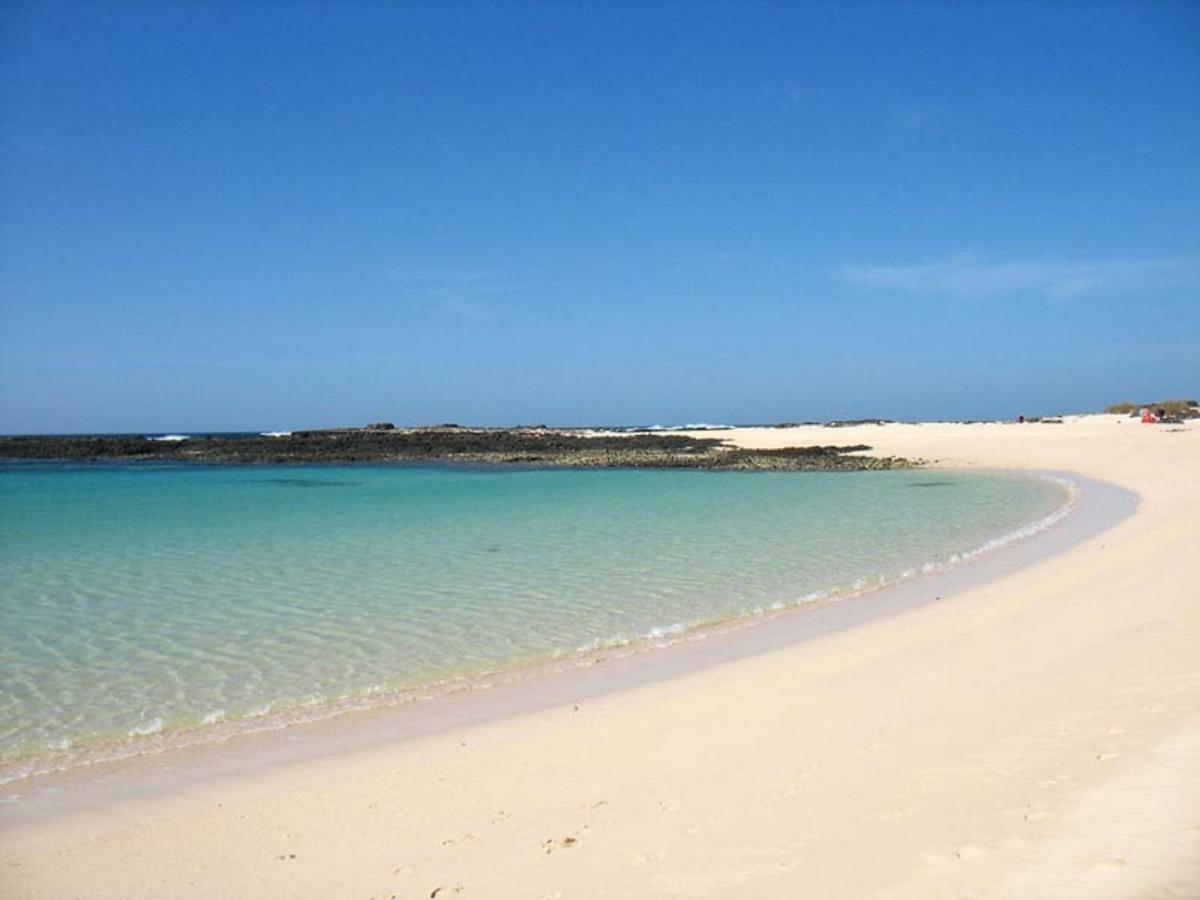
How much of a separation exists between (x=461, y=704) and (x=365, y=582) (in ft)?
18.5

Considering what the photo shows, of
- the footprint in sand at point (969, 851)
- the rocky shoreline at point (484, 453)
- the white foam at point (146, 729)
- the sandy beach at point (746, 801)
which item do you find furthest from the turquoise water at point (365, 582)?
the rocky shoreline at point (484, 453)

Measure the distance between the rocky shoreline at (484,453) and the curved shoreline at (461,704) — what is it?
84.3 feet

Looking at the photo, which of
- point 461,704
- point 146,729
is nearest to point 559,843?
point 461,704

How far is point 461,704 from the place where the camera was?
21.7 feet

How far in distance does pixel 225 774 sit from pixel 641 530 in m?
12.0

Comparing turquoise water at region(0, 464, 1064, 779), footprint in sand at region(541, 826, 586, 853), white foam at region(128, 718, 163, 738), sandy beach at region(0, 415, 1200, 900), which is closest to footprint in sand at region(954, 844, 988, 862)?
sandy beach at region(0, 415, 1200, 900)

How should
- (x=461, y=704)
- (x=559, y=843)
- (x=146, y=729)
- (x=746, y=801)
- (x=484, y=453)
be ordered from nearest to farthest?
(x=559, y=843)
(x=746, y=801)
(x=146, y=729)
(x=461, y=704)
(x=484, y=453)

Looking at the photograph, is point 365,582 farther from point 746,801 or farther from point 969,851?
point 969,851

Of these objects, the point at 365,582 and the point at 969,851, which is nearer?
the point at 969,851

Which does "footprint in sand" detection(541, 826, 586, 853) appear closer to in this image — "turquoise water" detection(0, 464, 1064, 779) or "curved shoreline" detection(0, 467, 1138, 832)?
"curved shoreline" detection(0, 467, 1138, 832)

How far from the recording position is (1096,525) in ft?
50.8

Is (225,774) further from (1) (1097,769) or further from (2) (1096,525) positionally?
(2) (1096,525)

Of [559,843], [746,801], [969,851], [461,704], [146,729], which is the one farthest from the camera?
[461,704]

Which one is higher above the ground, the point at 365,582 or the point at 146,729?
the point at 365,582
